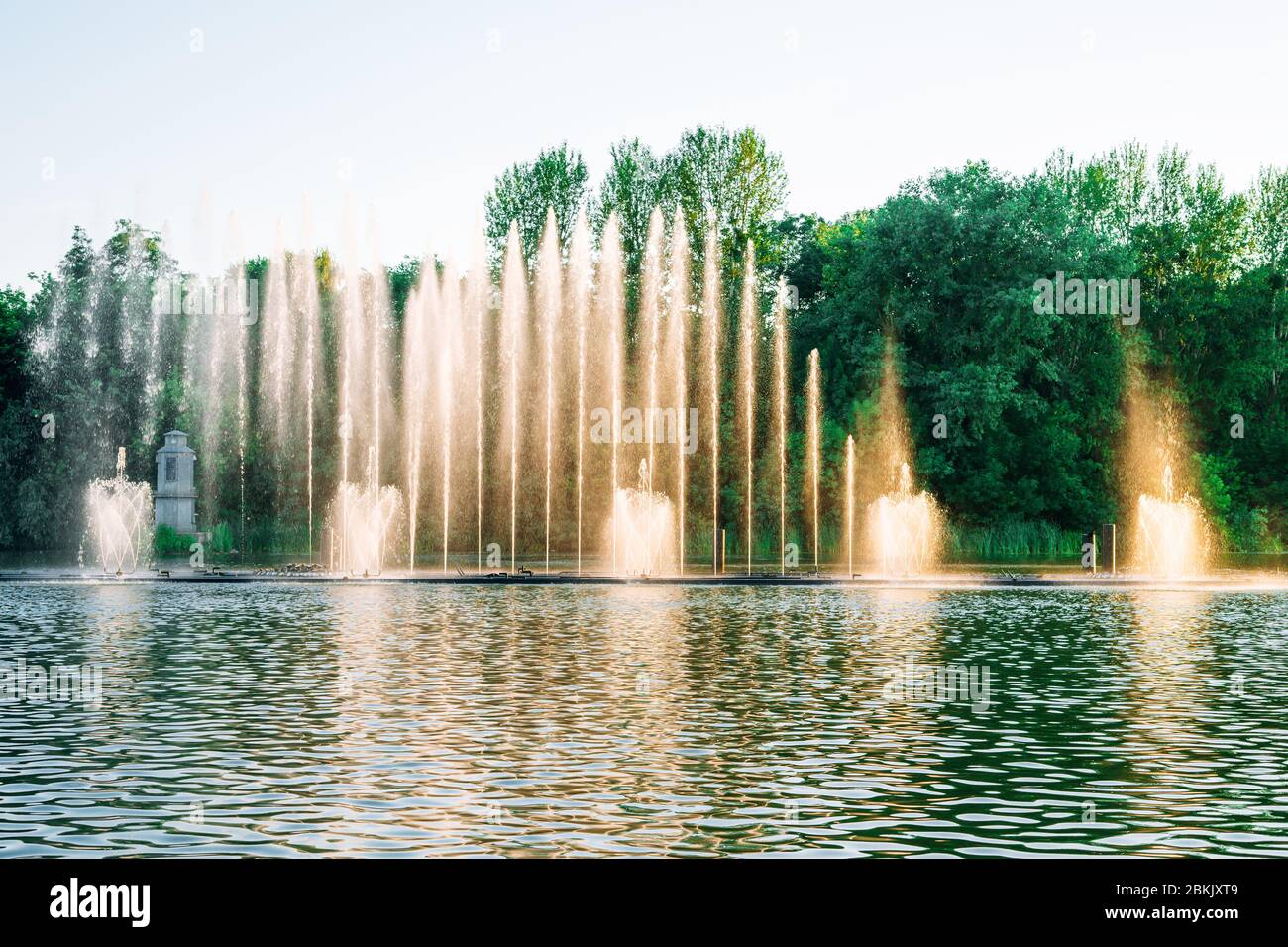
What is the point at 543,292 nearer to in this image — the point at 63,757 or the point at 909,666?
the point at 909,666

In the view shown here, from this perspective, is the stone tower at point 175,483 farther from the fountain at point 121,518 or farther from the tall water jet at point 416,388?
the tall water jet at point 416,388

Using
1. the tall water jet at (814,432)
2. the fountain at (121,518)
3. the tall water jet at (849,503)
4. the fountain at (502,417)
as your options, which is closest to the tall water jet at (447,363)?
the fountain at (502,417)

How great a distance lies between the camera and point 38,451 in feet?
218

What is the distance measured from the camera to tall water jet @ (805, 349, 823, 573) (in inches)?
2237

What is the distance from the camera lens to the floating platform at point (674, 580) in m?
41.0

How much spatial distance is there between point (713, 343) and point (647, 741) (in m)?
42.8

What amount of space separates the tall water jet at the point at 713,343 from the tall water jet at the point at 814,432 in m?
3.42

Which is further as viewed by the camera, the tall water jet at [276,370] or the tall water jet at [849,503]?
the tall water jet at [276,370]

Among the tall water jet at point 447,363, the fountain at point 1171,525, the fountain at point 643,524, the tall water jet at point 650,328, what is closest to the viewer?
the tall water jet at point 447,363

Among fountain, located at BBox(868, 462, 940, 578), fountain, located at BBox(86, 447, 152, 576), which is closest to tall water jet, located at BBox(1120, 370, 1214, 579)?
fountain, located at BBox(868, 462, 940, 578)

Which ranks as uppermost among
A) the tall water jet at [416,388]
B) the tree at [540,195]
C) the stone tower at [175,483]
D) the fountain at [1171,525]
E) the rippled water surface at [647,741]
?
the tree at [540,195]

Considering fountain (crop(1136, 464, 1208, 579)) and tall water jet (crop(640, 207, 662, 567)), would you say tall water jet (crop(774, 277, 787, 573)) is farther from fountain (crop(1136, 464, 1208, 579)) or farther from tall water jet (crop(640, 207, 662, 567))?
fountain (crop(1136, 464, 1208, 579))
